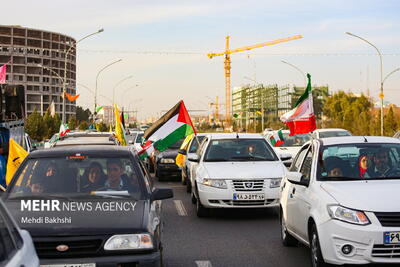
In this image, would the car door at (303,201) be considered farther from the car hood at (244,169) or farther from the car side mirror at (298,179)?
the car hood at (244,169)

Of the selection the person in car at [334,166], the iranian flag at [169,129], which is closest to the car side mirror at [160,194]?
the person in car at [334,166]

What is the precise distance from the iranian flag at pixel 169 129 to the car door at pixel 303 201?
790 cm

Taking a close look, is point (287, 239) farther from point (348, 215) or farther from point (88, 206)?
point (88, 206)

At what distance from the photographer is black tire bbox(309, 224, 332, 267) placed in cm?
716

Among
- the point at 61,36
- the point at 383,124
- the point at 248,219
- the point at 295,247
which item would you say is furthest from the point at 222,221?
the point at 61,36

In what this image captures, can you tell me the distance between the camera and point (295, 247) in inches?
380

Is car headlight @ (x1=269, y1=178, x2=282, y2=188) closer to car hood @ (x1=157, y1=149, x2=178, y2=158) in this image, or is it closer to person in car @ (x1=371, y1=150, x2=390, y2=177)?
person in car @ (x1=371, y1=150, x2=390, y2=177)

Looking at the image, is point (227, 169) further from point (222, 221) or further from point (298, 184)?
point (298, 184)

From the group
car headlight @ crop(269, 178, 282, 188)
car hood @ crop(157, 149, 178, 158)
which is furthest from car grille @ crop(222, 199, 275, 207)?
car hood @ crop(157, 149, 178, 158)

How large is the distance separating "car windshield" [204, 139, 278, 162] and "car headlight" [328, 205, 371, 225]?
22.8ft

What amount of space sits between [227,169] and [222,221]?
1058 mm

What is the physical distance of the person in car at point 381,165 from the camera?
26.5 feet

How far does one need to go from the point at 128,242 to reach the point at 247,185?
6884mm

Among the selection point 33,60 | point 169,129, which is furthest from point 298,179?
point 33,60
